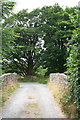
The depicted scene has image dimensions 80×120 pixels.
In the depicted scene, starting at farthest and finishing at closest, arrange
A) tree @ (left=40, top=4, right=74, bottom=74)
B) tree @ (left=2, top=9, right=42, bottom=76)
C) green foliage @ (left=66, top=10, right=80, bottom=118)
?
tree @ (left=2, top=9, right=42, bottom=76) → tree @ (left=40, top=4, right=74, bottom=74) → green foliage @ (left=66, top=10, right=80, bottom=118)

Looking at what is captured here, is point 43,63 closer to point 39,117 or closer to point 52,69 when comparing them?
point 52,69

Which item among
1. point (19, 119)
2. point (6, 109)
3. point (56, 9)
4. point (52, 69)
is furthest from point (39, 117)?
point (56, 9)

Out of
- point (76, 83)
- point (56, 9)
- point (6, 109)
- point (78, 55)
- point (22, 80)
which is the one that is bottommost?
point (22, 80)

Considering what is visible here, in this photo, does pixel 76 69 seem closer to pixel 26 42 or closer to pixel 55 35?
pixel 55 35

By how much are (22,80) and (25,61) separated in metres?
3.35

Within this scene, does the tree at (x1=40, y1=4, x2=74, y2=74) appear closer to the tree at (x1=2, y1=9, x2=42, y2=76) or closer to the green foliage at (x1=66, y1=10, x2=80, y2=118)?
the tree at (x1=2, y1=9, x2=42, y2=76)

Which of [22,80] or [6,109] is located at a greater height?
[6,109]

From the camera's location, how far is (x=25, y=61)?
25.2 meters

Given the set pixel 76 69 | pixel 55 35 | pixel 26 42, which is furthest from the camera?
pixel 26 42

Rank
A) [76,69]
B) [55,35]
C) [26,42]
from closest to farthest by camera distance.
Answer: [76,69]
[55,35]
[26,42]

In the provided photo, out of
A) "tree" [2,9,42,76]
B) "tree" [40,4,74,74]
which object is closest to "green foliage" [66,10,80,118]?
"tree" [40,4,74,74]

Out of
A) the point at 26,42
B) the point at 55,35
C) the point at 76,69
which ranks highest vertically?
the point at 55,35

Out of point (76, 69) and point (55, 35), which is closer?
point (76, 69)

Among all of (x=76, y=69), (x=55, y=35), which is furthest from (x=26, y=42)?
(x=76, y=69)
